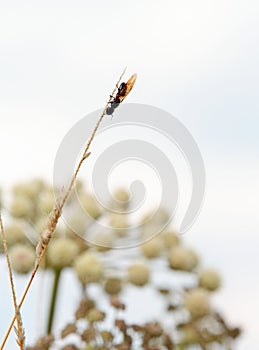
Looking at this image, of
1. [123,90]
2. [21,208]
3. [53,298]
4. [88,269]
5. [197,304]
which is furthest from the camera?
[21,208]

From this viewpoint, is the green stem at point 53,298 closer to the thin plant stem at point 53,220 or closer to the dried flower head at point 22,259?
the dried flower head at point 22,259

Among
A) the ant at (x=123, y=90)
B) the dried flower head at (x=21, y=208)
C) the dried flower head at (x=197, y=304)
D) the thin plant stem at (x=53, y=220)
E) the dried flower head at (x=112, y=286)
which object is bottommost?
the thin plant stem at (x=53, y=220)

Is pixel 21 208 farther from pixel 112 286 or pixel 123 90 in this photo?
pixel 123 90

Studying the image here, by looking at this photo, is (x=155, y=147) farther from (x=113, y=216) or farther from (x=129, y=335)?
(x=113, y=216)

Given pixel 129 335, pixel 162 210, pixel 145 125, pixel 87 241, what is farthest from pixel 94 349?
pixel 162 210

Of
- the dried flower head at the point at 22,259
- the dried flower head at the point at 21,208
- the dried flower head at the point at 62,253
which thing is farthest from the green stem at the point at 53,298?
the dried flower head at the point at 21,208

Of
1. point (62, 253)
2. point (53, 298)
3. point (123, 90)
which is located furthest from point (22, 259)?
point (123, 90)

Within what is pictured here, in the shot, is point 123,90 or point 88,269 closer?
point 123,90

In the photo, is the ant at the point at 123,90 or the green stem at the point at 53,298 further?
the green stem at the point at 53,298

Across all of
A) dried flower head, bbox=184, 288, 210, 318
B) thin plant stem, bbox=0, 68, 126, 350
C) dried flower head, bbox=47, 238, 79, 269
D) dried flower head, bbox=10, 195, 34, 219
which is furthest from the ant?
dried flower head, bbox=10, 195, 34, 219

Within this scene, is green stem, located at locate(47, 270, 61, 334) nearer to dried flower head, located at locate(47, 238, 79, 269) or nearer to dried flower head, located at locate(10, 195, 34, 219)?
dried flower head, located at locate(47, 238, 79, 269)

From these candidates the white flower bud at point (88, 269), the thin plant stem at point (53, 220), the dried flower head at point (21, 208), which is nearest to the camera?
the thin plant stem at point (53, 220)
